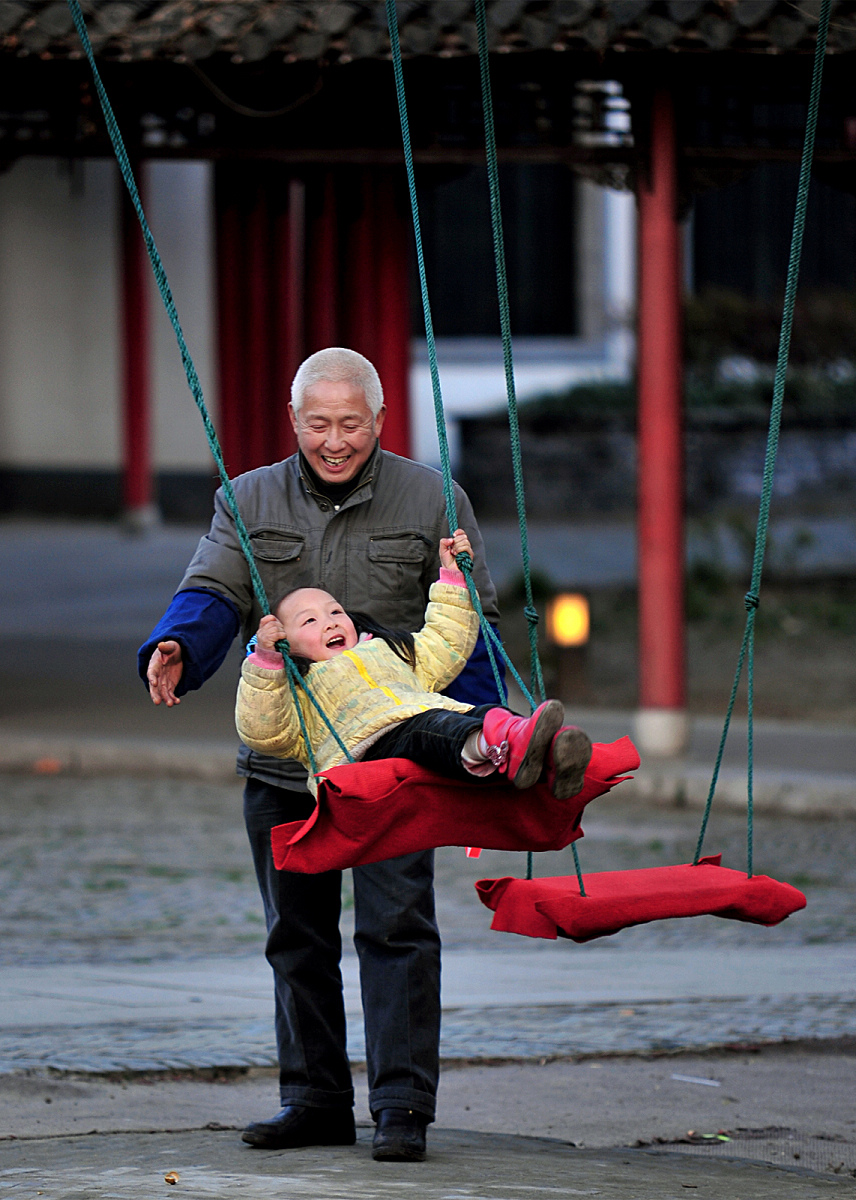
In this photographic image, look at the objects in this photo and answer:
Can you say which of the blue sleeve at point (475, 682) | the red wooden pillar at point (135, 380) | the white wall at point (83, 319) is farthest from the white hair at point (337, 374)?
the white wall at point (83, 319)

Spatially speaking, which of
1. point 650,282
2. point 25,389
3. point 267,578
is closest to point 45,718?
point 650,282

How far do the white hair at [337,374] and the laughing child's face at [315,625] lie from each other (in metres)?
0.43

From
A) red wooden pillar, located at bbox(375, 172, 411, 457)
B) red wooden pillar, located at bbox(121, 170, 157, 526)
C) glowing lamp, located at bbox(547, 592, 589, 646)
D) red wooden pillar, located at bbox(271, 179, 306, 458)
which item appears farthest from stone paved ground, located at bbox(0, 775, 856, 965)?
red wooden pillar, located at bbox(121, 170, 157, 526)

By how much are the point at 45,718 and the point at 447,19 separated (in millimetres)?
4575

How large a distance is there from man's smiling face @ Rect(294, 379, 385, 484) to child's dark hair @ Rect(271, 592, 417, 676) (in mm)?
314

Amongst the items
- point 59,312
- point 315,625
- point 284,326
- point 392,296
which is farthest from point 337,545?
point 59,312

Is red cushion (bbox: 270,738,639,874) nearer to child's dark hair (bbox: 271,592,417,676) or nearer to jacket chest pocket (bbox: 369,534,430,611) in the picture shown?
child's dark hair (bbox: 271,592,417,676)

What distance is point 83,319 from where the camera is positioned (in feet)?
75.9

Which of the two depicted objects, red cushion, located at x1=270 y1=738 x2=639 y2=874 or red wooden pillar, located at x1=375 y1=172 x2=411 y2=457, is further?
red wooden pillar, located at x1=375 y1=172 x2=411 y2=457

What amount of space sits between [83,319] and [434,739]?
64.9 ft

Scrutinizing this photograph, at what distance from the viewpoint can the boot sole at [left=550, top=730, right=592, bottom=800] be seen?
12.7 ft

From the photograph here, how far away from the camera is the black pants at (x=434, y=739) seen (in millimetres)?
4016

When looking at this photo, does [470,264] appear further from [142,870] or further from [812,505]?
[142,870]

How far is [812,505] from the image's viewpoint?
24.4 meters
